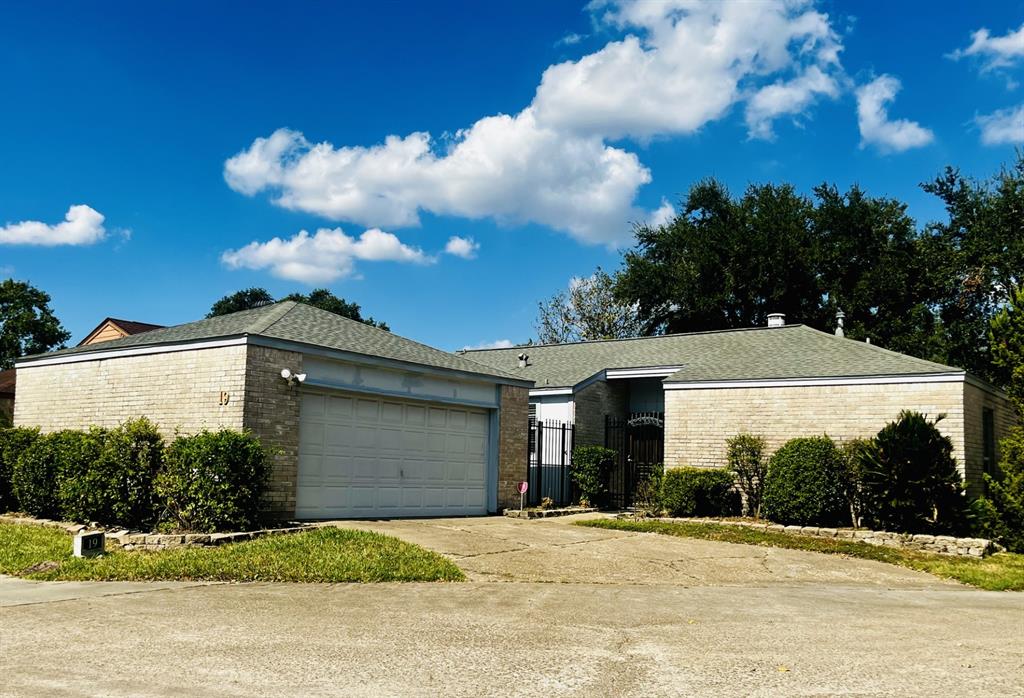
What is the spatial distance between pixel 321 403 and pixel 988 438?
14536mm

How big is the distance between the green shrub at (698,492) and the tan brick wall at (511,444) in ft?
10.6

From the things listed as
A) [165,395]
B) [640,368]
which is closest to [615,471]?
[640,368]

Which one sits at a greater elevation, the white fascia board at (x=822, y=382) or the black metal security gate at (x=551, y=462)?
the white fascia board at (x=822, y=382)

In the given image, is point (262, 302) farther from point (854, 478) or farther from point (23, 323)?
point (854, 478)

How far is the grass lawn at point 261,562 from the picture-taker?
33.1 feet

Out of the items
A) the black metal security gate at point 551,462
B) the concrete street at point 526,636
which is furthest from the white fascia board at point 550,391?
the concrete street at point 526,636

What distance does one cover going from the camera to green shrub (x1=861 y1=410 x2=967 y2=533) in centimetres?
1509

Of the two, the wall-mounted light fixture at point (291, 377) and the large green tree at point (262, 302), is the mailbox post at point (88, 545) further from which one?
the large green tree at point (262, 302)

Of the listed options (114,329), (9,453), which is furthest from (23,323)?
(9,453)

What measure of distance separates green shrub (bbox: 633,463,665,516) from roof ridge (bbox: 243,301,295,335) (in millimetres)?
8865

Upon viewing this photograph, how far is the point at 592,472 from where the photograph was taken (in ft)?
69.1

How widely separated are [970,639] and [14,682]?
753 cm

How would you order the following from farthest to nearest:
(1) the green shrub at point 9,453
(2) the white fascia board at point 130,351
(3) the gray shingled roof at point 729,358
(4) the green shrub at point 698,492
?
(3) the gray shingled roof at point 729,358 < (4) the green shrub at point 698,492 < (1) the green shrub at point 9,453 < (2) the white fascia board at point 130,351

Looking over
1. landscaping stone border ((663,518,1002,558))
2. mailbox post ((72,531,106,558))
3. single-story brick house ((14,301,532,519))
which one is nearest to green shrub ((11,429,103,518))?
single-story brick house ((14,301,532,519))
